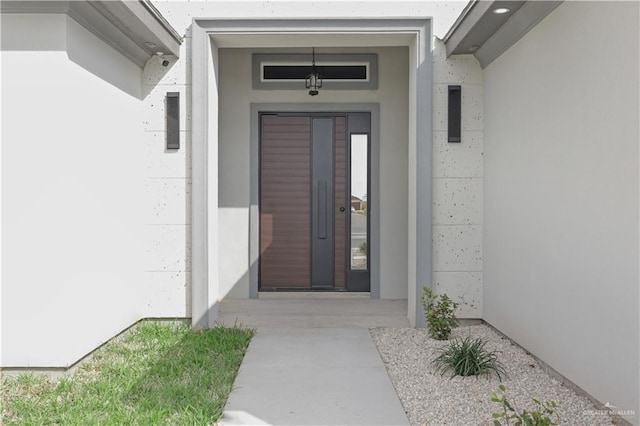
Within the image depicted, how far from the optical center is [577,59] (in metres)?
2.99

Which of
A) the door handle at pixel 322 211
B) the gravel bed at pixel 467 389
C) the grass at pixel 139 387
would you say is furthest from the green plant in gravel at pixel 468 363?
the door handle at pixel 322 211

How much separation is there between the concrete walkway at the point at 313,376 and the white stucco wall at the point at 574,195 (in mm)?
1049

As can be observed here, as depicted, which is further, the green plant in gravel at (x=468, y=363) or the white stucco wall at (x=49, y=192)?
the green plant in gravel at (x=468, y=363)

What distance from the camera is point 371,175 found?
6.06m

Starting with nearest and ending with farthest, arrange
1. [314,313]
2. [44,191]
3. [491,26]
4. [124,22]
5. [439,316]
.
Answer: [44,191] < [124,22] < [491,26] < [439,316] < [314,313]

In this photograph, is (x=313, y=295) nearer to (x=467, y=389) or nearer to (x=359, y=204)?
(x=359, y=204)

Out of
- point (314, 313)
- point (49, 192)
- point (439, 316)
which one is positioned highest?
point (49, 192)

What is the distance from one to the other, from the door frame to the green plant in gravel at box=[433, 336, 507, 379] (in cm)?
250

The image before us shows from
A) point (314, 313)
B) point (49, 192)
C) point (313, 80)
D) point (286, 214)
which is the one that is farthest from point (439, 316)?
point (49, 192)

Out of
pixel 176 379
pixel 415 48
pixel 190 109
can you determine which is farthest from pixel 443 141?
pixel 176 379

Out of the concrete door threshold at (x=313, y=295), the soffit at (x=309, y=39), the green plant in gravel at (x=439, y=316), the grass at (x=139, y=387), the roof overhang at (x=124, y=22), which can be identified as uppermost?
the soffit at (x=309, y=39)

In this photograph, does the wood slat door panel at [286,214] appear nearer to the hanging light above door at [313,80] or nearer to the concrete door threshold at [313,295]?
the concrete door threshold at [313,295]

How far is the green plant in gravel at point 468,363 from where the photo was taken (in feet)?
11.0

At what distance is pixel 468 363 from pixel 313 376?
973mm
